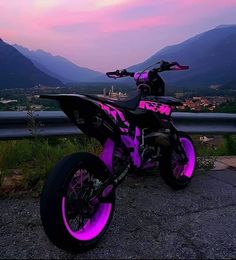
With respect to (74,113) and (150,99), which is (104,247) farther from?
(150,99)

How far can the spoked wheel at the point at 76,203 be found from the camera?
2.24 metres

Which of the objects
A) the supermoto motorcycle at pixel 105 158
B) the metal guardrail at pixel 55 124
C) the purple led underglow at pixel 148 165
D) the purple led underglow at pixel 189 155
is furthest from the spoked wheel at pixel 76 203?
the metal guardrail at pixel 55 124

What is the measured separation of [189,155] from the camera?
4180 millimetres

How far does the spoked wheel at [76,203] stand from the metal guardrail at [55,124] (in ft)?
5.96

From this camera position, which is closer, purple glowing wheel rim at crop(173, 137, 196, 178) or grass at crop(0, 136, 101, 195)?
grass at crop(0, 136, 101, 195)

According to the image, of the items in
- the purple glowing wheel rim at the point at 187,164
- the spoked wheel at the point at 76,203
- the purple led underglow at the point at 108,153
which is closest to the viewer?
the spoked wheel at the point at 76,203

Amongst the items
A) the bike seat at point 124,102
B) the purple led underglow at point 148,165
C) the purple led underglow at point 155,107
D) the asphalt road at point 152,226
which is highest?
the bike seat at point 124,102

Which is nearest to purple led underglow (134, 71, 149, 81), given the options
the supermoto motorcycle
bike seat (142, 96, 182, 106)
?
the supermoto motorcycle

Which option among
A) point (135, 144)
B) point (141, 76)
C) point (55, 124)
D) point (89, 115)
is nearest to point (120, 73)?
point (141, 76)

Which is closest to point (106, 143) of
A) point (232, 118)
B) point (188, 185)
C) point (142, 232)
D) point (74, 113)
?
point (74, 113)

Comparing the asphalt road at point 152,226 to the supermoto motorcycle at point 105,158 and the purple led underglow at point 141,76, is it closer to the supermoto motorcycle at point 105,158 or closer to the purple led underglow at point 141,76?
the supermoto motorcycle at point 105,158

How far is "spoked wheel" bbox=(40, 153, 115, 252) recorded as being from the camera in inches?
88.2

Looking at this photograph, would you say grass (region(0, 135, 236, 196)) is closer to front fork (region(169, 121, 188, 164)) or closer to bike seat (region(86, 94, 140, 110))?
front fork (region(169, 121, 188, 164))

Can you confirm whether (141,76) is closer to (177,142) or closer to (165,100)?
(165,100)
